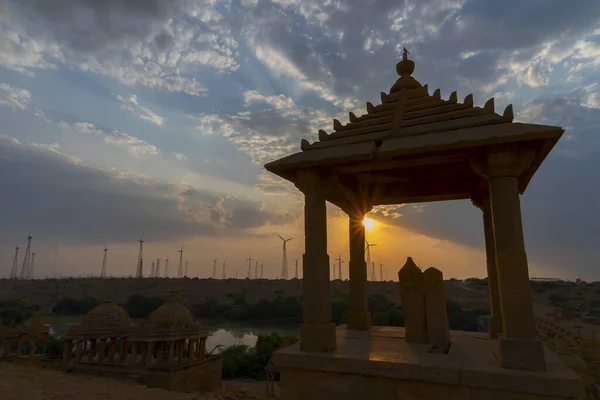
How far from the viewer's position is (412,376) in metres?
6.06

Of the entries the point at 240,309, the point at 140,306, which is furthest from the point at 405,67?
the point at 140,306

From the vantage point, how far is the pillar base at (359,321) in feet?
34.1

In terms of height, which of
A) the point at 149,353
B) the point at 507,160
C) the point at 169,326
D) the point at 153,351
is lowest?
the point at 153,351

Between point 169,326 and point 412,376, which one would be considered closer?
point 412,376

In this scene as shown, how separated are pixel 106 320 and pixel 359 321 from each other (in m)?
23.1

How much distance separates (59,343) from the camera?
32.8m

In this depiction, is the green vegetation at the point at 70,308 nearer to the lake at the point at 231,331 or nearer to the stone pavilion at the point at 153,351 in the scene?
the lake at the point at 231,331

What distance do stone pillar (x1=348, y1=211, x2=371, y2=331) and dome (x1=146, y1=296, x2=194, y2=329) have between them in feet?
59.3

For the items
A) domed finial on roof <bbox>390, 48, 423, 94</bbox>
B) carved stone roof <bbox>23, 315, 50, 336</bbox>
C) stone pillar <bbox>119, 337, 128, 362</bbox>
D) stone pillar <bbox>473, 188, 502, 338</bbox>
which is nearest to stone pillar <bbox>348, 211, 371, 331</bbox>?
stone pillar <bbox>473, 188, 502, 338</bbox>

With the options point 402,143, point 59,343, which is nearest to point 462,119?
point 402,143

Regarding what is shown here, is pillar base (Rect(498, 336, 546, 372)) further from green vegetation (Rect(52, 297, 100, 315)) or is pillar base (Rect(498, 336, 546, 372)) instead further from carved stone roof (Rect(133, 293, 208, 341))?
green vegetation (Rect(52, 297, 100, 315))

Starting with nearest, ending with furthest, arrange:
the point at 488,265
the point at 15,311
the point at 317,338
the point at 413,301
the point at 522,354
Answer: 1. the point at 522,354
2. the point at 317,338
3. the point at 413,301
4. the point at 488,265
5. the point at 15,311

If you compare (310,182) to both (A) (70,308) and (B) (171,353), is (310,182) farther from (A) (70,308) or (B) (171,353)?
(A) (70,308)

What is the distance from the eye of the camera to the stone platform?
18.0ft
